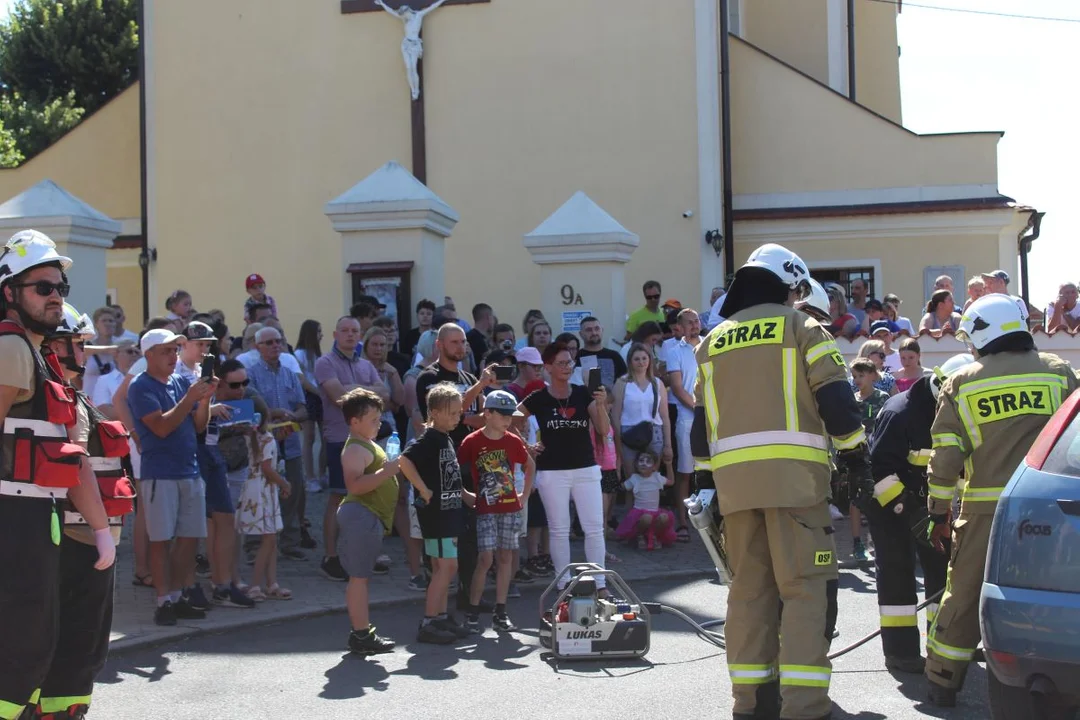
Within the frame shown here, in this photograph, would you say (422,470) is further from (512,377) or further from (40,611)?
(40,611)

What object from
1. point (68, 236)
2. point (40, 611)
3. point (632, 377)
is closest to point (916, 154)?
point (632, 377)

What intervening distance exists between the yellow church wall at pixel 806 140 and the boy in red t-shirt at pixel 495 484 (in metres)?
14.7

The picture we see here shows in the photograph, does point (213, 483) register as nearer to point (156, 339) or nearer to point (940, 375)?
point (156, 339)

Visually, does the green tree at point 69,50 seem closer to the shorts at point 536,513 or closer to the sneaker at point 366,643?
the shorts at point 536,513

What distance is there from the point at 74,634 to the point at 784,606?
3040 mm

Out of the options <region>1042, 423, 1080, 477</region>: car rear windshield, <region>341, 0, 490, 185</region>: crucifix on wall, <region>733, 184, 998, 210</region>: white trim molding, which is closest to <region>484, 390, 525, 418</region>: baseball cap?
<region>1042, 423, 1080, 477</region>: car rear windshield

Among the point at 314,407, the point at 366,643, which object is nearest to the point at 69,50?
the point at 314,407

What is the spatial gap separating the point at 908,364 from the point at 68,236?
9.03 m

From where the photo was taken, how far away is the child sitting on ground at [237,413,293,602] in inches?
366

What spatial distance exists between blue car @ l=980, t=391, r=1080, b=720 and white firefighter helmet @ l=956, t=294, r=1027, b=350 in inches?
49.8

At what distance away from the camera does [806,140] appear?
2272cm

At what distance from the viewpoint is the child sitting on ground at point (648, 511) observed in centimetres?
1158

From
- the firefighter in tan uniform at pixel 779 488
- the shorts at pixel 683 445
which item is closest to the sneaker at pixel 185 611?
the firefighter in tan uniform at pixel 779 488

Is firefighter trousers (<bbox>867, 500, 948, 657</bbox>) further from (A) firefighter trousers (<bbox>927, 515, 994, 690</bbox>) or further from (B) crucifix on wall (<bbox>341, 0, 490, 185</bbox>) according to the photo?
(B) crucifix on wall (<bbox>341, 0, 490, 185</bbox>)
